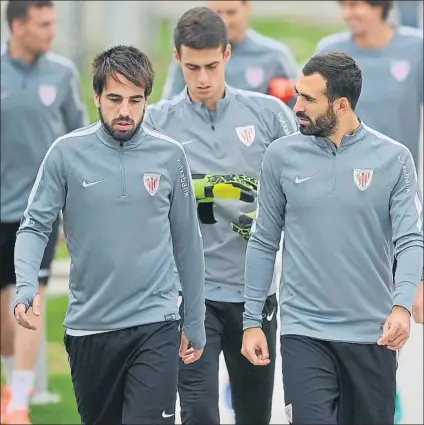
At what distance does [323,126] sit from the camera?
5.89 m

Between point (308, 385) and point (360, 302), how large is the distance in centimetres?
38

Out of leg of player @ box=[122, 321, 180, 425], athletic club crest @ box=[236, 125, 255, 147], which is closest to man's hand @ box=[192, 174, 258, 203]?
athletic club crest @ box=[236, 125, 255, 147]

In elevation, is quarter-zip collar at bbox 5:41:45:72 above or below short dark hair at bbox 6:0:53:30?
below

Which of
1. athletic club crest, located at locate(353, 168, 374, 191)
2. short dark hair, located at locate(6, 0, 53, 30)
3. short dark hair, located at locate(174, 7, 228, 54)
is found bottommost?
athletic club crest, located at locate(353, 168, 374, 191)

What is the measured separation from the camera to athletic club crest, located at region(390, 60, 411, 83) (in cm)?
824

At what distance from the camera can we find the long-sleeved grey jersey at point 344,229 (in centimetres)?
585

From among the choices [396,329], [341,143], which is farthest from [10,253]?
[396,329]

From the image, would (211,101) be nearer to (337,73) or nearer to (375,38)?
(337,73)

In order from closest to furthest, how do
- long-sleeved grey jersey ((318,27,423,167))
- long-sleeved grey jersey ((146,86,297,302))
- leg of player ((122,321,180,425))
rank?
leg of player ((122,321,180,425)) → long-sleeved grey jersey ((146,86,297,302)) → long-sleeved grey jersey ((318,27,423,167))

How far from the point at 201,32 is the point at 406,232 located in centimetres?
151

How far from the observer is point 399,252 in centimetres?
582

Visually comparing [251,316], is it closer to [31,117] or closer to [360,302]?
[360,302]

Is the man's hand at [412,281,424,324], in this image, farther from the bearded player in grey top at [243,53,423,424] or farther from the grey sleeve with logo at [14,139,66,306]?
the grey sleeve with logo at [14,139,66,306]

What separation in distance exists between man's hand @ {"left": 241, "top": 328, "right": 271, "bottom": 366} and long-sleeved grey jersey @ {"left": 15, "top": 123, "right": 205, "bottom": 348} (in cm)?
33
